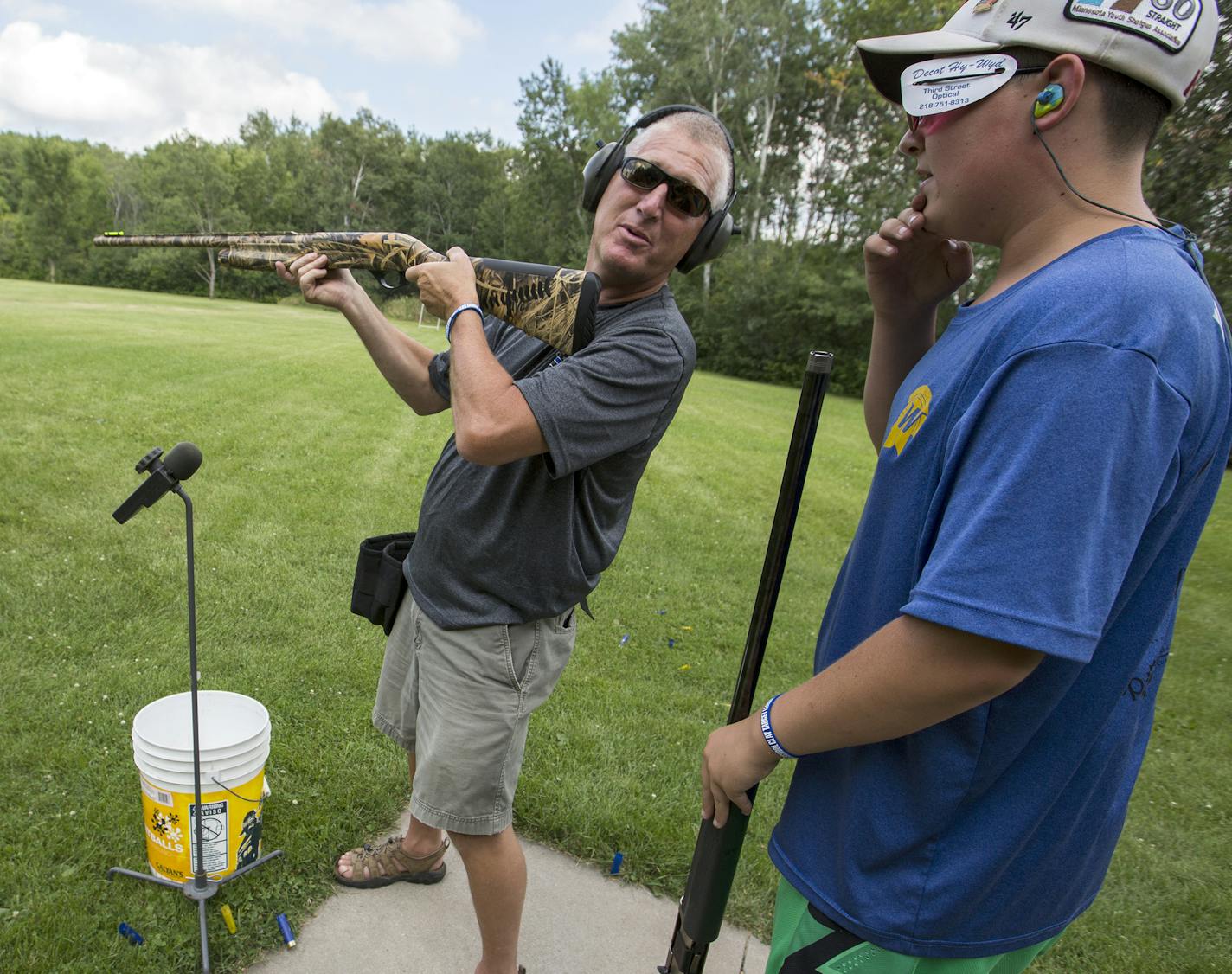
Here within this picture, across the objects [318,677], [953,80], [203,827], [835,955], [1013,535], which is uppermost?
[953,80]

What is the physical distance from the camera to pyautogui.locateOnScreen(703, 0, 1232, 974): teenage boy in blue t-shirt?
3.19 feet

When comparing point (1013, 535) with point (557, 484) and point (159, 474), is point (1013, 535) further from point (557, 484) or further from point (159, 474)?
point (159, 474)

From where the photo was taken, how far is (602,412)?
1.88m

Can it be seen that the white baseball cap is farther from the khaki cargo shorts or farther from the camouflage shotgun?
the khaki cargo shorts

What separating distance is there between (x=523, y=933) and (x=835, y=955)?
169cm

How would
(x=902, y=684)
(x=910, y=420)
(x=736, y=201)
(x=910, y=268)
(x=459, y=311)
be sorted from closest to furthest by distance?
(x=902, y=684) → (x=910, y=420) → (x=910, y=268) → (x=459, y=311) → (x=736, y=201)

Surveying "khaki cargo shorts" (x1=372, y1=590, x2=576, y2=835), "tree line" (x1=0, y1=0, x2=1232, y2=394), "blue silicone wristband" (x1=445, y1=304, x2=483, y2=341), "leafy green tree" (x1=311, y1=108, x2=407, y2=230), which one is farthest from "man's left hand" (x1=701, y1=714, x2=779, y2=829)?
"leafy green tree" (x1=311, y1=108, x2=407, y2=230)

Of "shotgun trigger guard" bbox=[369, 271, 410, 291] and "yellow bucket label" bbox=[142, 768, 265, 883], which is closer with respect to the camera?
"yellow bucket label" bbox=[142, 768, 265, 883]

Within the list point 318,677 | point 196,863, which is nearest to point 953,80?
point 196,863

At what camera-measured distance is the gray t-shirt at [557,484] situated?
1874 millimetres

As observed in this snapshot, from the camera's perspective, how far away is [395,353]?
8.66 feet

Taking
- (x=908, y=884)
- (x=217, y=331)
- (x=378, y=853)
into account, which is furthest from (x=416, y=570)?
(x=217, y=331)

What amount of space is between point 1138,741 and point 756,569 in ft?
18.3

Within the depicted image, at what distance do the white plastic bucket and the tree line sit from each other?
18217mm
